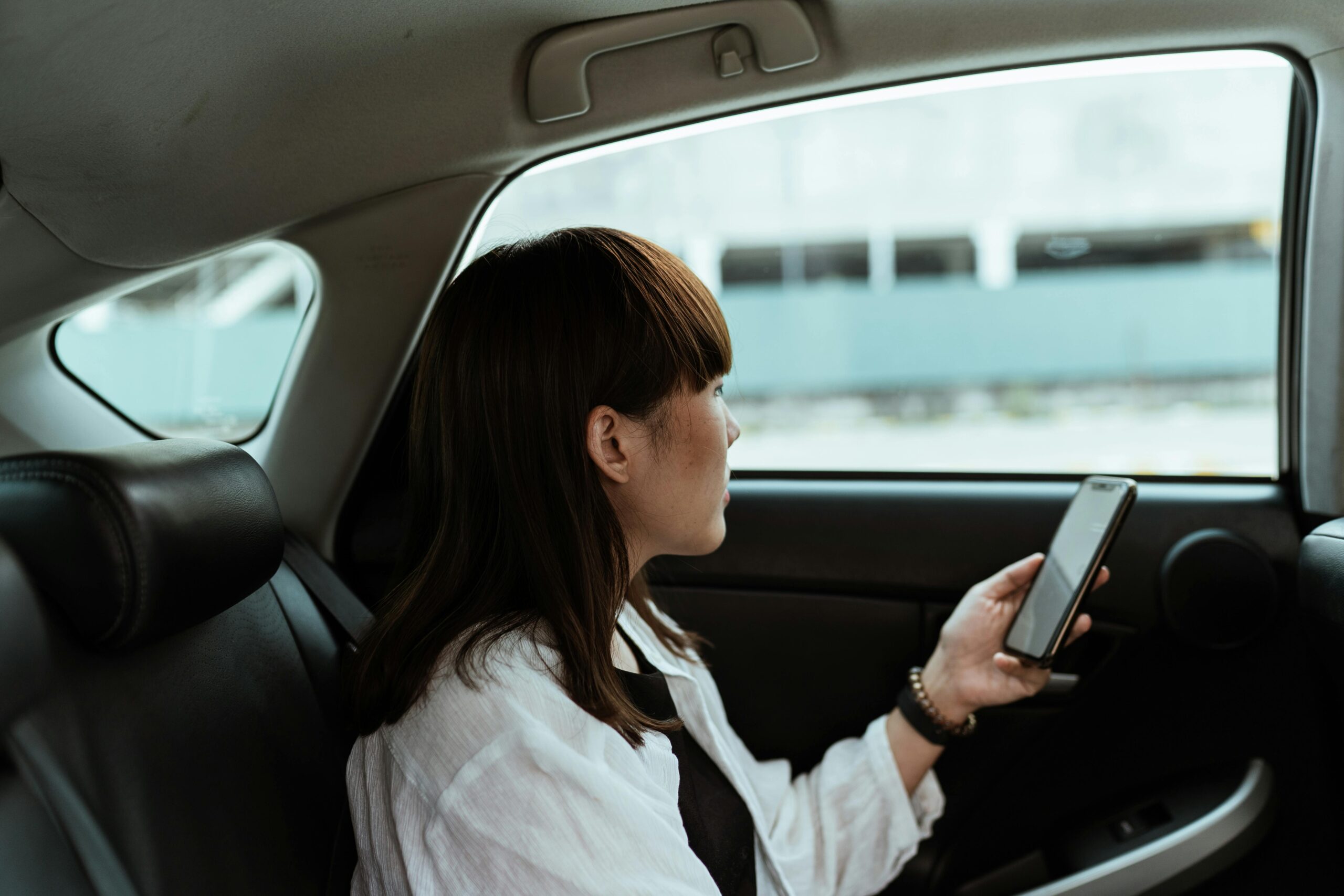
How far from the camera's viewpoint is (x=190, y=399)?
Answer: 1.94 m

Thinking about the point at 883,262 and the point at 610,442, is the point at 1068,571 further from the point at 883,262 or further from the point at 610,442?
the point at 883,262

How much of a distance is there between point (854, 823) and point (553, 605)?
2.15 feet

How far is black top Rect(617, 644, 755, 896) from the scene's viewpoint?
3.70 feet

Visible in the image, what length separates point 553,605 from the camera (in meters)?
1.03

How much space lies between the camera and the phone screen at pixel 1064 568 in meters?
1.36

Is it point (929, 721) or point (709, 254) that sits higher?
point (709, 254)

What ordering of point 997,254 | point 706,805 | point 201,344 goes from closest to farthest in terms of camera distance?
point 706,805 → point 201,344 → point 997,254

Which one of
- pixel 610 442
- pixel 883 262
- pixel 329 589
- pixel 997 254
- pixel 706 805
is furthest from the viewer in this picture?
pixel 883 262

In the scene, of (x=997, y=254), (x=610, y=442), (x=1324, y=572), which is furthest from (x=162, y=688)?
(x=997, y=254)

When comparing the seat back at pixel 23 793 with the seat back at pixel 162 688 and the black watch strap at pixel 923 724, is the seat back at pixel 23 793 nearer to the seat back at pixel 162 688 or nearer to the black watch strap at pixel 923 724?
the seat back at pixel 162 688

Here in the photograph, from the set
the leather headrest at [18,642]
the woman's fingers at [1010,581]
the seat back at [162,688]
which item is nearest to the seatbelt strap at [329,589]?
the seat back at [162,688]

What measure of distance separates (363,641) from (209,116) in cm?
67

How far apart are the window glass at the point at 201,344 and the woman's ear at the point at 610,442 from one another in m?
0.91

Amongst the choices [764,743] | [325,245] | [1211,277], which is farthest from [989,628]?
[1211,277]
